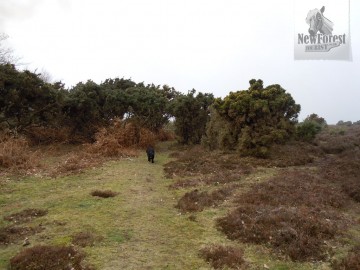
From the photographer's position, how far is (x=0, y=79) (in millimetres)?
18469

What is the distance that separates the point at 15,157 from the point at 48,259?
30.7 ft

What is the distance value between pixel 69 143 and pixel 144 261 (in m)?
17.7

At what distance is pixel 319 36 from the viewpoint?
1310 centimetres

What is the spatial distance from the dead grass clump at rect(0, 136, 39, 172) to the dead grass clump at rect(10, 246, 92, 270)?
8.25 meters

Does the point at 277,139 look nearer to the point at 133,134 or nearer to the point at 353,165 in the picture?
the point at 353,165

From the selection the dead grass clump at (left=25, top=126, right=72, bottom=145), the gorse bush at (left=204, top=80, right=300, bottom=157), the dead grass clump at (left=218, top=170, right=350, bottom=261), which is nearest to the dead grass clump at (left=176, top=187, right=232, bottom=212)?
the dead grass clump at (left=218, top=170, right=350, bottom=261)

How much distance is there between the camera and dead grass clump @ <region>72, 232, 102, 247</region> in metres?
7.02

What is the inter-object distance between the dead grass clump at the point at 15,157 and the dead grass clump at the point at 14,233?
21.4ft

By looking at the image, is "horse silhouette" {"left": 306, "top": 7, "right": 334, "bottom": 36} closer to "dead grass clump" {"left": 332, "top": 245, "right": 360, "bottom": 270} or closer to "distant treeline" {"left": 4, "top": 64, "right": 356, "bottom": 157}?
"distant treeline" {"left": 4, "top": 64, "right": 356, "bottom": 157}

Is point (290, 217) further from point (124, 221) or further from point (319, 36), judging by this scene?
point (319, 36)

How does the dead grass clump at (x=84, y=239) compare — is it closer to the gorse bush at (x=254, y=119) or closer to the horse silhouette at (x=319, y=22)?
the horse silhouette at (x=319, y=22)

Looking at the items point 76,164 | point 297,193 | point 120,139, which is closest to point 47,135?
point 120,139

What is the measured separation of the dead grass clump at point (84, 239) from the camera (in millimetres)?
7016

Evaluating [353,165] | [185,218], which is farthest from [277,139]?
[185,218]
